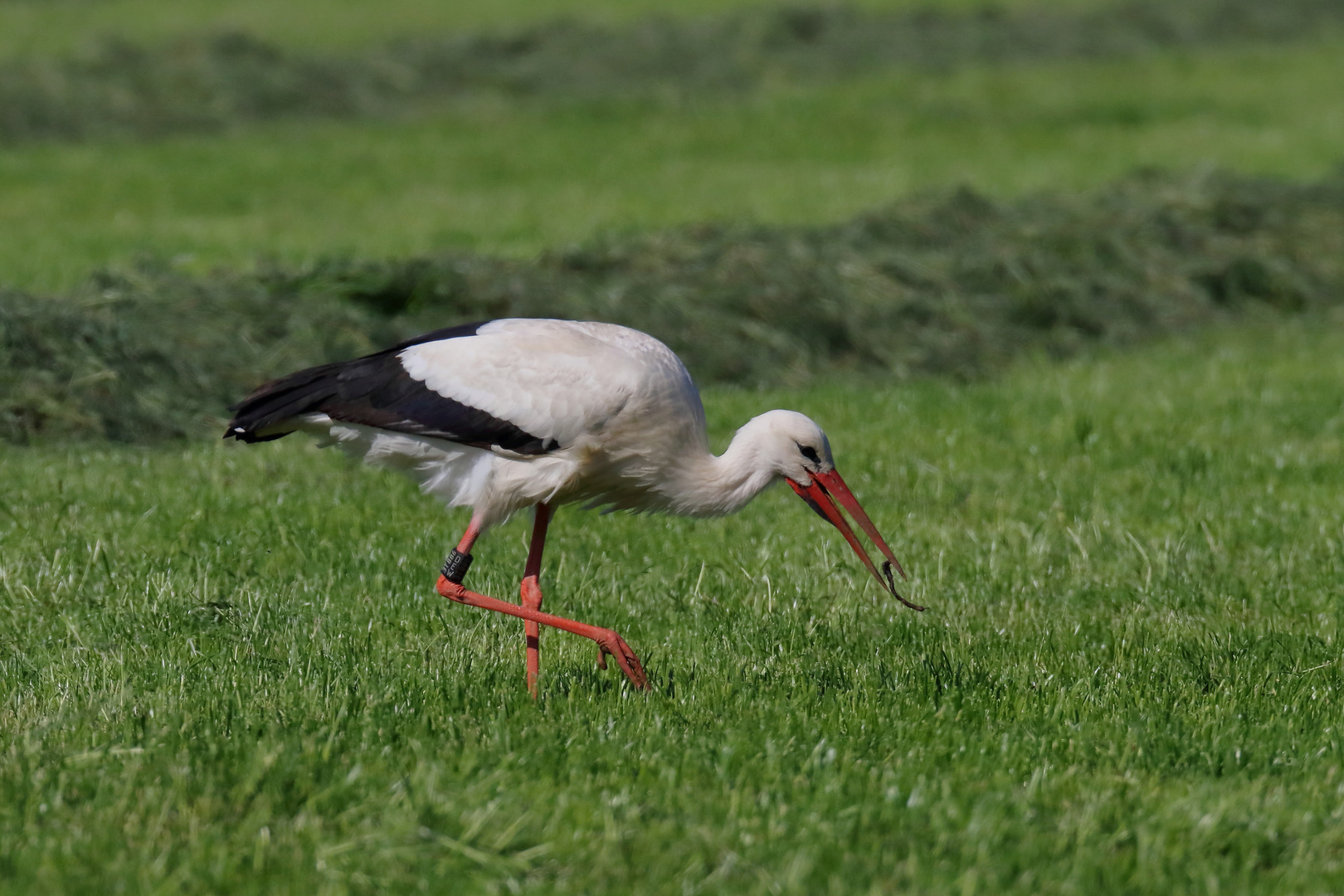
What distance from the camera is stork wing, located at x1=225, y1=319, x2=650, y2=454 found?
251 inches

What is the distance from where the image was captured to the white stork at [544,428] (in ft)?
20.9

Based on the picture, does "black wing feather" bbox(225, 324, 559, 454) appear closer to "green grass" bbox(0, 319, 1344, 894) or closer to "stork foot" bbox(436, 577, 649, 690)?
"stork foot" bbox(436, 577, 649, 690)

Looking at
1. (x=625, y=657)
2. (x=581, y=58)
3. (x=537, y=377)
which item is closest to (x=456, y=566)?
(x=537, y=377)

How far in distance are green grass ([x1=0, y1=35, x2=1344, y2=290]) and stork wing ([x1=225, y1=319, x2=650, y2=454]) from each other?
6.42 m

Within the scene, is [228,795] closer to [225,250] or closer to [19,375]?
[19,375]

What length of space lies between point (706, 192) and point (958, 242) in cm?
607

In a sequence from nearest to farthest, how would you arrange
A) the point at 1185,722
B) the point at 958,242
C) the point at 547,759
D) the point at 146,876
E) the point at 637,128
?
the point at 146,876
the point at 547,759
the point at 1185,722
the point at 958,242
the point at 637,128

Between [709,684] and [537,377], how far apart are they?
149 centimetres

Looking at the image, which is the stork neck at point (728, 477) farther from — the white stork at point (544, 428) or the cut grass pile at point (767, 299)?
the cut grass pile at point (767, 299)

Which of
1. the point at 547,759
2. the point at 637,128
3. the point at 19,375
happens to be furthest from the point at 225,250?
the point at 547,759

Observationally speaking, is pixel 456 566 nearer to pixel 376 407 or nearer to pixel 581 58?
pixel 376 407

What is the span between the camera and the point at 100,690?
18.2 ft

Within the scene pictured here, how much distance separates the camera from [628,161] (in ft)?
76.6

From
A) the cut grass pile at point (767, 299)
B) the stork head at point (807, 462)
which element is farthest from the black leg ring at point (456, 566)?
→ the cut grass pile at point (767, 299)
